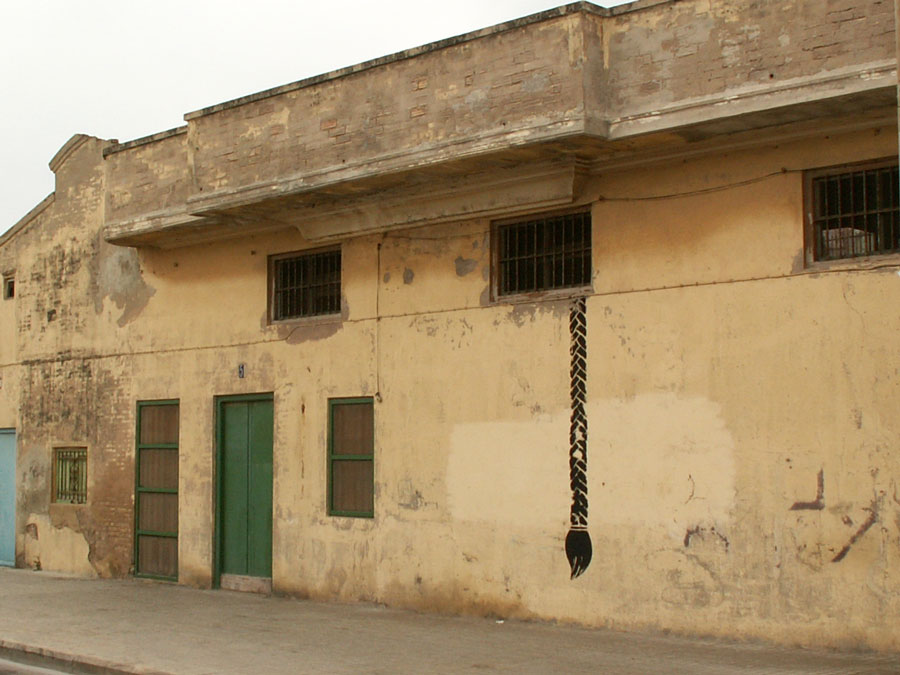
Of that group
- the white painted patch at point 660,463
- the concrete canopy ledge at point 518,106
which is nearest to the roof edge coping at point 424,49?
the concrete canopy ledge at point 518,106

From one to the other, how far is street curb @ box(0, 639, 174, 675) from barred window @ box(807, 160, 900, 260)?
256 inches

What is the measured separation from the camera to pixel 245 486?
49.3 feet

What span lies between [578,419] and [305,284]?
14.8ft

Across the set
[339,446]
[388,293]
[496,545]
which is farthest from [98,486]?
[496,545]

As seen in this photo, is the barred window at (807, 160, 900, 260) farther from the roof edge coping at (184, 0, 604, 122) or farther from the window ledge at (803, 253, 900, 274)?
the roof edge coping at (184, 0, 604, 122)

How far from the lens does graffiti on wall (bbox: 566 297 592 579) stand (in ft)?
37.6

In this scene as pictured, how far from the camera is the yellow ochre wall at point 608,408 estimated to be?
32.0 ft

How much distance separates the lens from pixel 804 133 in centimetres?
1003

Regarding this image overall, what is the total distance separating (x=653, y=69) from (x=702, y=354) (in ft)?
8.48

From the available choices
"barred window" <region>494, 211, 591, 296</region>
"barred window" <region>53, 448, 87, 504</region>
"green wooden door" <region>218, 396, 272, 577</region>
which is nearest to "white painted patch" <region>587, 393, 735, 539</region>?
"barred window" <region>494, 211, 591, 296</region>

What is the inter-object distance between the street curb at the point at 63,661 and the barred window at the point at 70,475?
Answer: 6.19m

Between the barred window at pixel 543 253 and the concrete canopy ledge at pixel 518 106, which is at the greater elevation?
the concrete canopy ledge at pixel 518 106

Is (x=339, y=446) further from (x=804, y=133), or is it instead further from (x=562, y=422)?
(x=804, y=133)

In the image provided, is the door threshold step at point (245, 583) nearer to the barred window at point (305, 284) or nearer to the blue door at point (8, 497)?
the barred window at point (305, 284)
